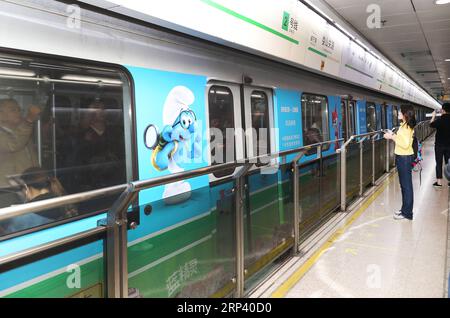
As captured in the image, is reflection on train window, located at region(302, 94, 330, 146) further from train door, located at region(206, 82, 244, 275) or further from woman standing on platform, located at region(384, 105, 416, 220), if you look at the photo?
train door, located at region(206, 82, 244, 275)

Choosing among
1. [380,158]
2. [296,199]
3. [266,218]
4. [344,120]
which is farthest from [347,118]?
[266,218]

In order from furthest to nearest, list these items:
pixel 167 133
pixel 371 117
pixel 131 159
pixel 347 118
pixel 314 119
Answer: pixel 371 117 < pixel 347 118 < pixel 314 119 < pixel 167 133 < pixel 131 159

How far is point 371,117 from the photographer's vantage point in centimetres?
1111

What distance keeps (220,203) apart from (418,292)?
1.63 m

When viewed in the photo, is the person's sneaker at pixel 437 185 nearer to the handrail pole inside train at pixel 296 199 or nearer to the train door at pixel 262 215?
the handrail pole inside train at pixel 296 199

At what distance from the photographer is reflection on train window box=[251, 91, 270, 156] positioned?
4.48 meters

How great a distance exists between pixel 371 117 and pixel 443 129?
4366 mm

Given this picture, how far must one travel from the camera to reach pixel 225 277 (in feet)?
8.96

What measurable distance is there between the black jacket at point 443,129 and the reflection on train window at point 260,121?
12.2ft

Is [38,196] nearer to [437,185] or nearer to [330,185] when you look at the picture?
[330,185]

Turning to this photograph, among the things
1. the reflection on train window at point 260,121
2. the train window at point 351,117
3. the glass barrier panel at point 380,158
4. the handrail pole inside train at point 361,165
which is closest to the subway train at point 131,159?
the reflection on train window at point 260,121

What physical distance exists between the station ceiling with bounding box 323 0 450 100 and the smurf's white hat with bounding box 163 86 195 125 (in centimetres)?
267

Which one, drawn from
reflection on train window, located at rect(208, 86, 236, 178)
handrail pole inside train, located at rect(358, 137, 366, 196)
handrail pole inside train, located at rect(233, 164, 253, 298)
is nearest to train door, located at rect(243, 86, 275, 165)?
reflection on train window, located at rect(208, 86, 236, 178)

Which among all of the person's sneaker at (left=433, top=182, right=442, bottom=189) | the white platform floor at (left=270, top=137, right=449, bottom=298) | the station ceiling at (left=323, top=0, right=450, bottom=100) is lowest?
the white platform floor at (left=270, top=137, right=449, bottom=298)
